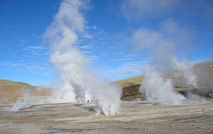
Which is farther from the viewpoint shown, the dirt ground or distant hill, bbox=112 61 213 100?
distant hill, bbox=112 61 213 100

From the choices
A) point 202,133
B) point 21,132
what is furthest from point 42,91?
point 202,133

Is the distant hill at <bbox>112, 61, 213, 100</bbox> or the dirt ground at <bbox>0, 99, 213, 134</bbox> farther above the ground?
the distant hill at <bbox>112, 61, 213, 100</bbox>

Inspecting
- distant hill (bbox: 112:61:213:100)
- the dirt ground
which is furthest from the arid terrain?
distant hill (bbox: 112:61:213:100)

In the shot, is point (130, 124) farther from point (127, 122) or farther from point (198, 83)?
point (198, 83)

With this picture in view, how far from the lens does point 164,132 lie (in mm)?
13133

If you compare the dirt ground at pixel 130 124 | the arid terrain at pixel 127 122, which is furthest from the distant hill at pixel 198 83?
the dirt ground at pixel 130 124

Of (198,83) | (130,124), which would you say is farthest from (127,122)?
(198,83)

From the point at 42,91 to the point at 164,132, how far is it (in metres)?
131

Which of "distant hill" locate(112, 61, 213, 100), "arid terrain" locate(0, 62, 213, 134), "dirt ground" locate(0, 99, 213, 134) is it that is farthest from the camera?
"distant hill" locate(112, 61, 213, 100)

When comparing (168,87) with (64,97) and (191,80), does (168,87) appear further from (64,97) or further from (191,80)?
(64,97)

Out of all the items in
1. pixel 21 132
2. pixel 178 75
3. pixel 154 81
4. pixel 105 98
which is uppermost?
pixel 178 75

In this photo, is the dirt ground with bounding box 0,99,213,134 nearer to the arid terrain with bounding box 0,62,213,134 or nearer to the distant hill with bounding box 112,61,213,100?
the arid terrain with bounding box 0,62,213,134

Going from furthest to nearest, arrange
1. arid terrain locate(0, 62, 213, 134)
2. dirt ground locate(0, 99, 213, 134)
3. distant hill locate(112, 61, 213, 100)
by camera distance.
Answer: distant hill locate(112, 61, 213, 100)
arid terrain locate(0, 62, 213, 134)
dirt ground locate(0, 99, 213, 134)

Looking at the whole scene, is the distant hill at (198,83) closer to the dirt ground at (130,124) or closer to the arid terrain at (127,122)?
the arid terrain at (127,122)
